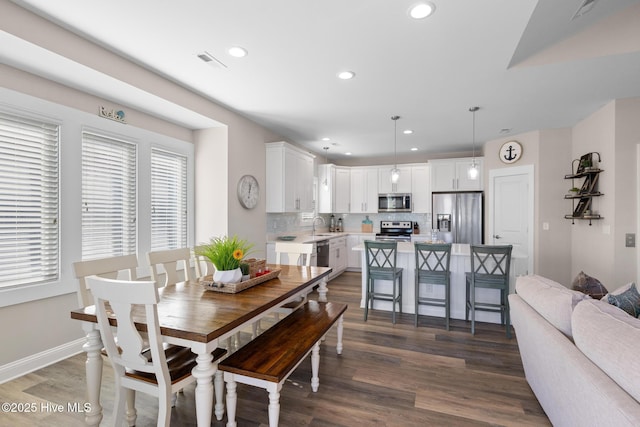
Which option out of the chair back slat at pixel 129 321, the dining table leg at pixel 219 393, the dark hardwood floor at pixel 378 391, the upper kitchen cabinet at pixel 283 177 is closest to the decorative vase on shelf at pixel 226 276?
the dining table leg at pixel 219 393

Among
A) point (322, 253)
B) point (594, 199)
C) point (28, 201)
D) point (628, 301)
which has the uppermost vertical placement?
point (594, 199)

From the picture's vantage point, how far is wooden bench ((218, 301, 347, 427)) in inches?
65.1

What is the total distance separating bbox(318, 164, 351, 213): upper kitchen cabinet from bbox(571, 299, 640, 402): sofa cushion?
5.58 m

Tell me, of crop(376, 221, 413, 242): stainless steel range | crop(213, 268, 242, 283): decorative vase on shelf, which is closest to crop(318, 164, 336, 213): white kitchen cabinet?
crop(376, 221, 413, 242): stainless steel range

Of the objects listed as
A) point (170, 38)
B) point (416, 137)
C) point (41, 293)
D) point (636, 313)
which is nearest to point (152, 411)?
point (41, 293)

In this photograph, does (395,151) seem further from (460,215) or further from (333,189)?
(460,215)

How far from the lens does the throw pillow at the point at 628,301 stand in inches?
66.6

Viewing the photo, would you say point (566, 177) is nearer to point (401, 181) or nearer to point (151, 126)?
point (401, 181)

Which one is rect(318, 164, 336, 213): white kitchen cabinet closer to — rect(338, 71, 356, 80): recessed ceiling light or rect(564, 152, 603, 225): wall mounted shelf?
rect(338, 71, 356, 80): recessed ceiling light

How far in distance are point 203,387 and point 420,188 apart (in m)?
6.16

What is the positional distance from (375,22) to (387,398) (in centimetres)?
275

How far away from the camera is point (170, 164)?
3959 millimetres

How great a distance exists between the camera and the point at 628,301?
1.73 metres

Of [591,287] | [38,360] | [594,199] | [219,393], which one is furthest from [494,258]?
[38,360]
